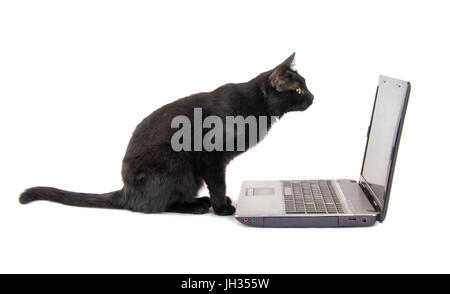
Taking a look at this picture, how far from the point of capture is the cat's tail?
2.93m

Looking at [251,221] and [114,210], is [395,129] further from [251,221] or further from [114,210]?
[114,210]

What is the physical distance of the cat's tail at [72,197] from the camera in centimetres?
293

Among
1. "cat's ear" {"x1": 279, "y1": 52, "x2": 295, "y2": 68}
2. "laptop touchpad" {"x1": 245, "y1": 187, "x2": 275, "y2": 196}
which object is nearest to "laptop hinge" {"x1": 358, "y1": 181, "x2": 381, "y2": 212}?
"laptop touchpad" {"x1": 245, "y1": 187, "x2": 275, "y2": 196}

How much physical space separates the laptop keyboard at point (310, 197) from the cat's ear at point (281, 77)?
668 millimetres

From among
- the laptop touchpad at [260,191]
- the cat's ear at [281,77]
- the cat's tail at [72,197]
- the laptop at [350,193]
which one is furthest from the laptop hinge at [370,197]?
the cat's tail at [72,197]

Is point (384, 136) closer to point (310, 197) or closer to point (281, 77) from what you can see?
point (310, 197)

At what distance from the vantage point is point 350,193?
2859 millimetres

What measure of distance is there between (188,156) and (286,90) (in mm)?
731

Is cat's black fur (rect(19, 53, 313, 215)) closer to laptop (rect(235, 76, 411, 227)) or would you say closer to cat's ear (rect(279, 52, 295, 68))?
cat's ear (rect(279, 52, 295, 68))

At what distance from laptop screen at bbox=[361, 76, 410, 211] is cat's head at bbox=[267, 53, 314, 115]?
46 centimetres

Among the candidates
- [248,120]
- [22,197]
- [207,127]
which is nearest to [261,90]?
[248,120]

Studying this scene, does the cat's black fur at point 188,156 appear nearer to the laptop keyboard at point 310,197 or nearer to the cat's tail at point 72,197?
the cat's tail at point 72,197

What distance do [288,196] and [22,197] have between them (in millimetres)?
1729

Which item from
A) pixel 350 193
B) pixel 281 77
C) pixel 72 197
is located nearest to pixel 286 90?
pixel 281 77
